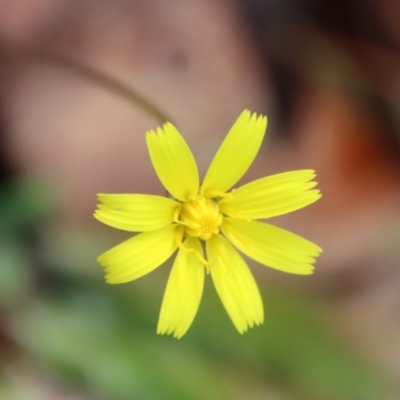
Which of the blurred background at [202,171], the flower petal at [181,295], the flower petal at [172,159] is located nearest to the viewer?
the flower petal at [172,159]

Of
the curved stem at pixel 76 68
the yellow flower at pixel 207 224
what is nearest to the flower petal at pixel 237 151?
the yellow flower at pixel 207 224

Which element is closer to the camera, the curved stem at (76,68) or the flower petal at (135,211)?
the flower petal at (135,211)

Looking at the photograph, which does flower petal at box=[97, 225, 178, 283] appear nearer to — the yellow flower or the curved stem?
the yellow flower

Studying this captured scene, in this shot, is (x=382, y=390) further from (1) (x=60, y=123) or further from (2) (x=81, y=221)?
(1) (x=60, y=123)

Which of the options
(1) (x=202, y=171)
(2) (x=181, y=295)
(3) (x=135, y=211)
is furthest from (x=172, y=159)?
(1) (x=202, y=171)

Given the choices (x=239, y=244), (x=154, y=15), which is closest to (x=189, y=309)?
(x=239, y=244)

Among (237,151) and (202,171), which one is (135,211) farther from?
(202,171)

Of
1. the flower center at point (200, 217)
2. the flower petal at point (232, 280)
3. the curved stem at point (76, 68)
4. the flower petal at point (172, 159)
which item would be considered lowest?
the flower petal at point (232, 280)

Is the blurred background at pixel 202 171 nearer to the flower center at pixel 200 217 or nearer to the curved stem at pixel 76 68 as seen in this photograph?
the curved stem at pixel 76 68
